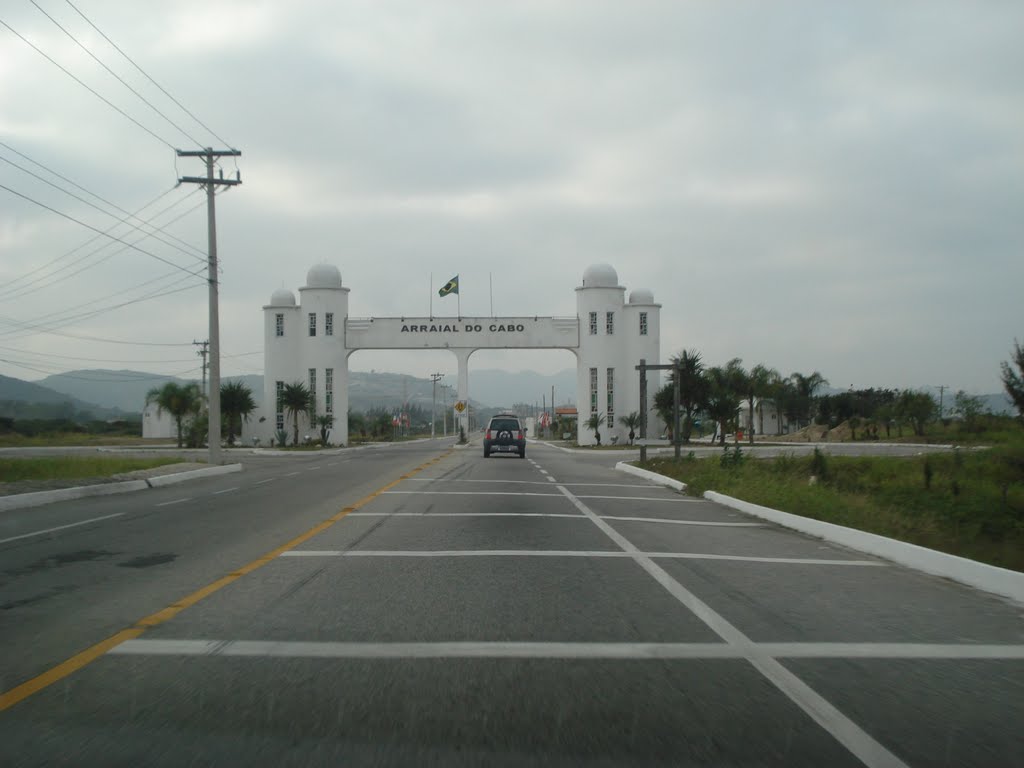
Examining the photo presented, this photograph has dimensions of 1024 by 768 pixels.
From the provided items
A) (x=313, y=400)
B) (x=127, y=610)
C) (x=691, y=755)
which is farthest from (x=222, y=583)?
(x=313, y=400)

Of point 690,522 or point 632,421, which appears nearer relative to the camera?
point 690,522

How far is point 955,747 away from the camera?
4539 millimetres

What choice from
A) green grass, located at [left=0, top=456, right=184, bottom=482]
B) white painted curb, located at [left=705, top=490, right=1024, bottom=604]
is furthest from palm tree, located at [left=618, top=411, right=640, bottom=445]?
white painted curb, located at [left=705, top=490, right=1024, bottom=604]

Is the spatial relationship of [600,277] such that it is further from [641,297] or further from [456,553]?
[456,553]

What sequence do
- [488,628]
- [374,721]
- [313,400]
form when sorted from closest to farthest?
[374,721]
[488,628]
[313,400]

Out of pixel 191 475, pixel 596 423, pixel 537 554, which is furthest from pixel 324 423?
pixel 537 554

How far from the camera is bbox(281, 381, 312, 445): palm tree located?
62.7 metres

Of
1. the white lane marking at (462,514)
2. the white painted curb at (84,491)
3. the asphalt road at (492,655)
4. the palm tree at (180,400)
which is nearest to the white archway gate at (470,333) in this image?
the palm tree at (180,400)

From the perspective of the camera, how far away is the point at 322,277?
6512 cm

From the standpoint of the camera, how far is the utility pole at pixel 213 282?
3300 centimetres

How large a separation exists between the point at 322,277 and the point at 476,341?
1276 centimetres

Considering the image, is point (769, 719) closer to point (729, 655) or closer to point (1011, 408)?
point (729, 655)

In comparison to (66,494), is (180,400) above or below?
above

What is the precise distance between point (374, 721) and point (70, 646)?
9.31 ft
